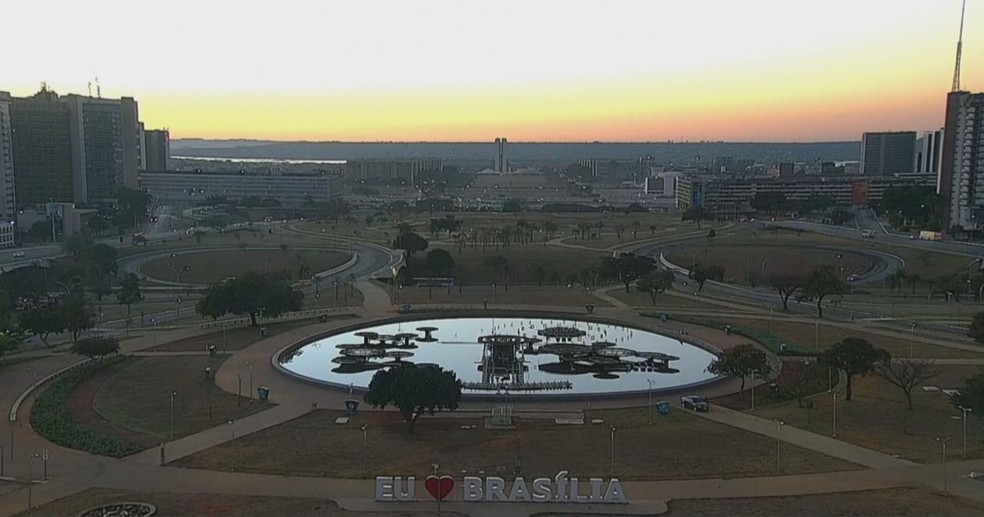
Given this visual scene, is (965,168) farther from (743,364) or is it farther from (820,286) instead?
(743,364)

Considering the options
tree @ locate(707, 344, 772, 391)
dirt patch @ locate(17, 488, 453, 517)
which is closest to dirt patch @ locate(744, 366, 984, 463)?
tree @ locate(707, 344, 772, 391)

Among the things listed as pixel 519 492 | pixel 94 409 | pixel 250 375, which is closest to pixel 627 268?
pixel 250 375

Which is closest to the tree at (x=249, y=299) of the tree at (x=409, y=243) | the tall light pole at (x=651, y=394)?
the tall light pole at (x=651, y=394)

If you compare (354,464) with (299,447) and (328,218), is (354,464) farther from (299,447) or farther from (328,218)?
(328,218)

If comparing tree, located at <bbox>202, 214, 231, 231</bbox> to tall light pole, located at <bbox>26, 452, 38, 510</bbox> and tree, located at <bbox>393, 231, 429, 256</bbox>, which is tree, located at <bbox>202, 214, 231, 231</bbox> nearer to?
tree, located at <bbox>393, 231, 429, 256</bbox>

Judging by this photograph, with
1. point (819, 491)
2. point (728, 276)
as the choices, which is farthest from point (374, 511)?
point (728, 276)

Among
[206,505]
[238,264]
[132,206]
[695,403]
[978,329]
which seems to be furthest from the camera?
[132,206]
